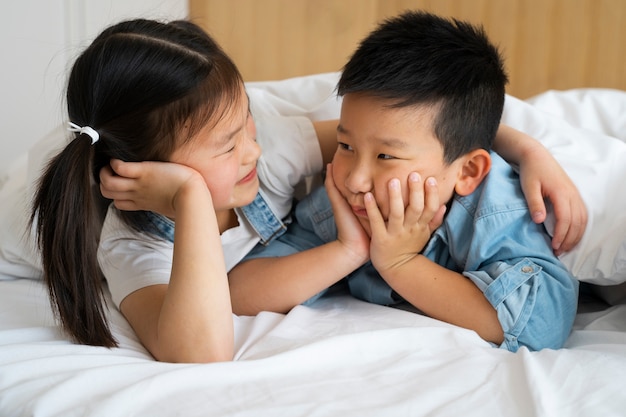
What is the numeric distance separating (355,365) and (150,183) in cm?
39

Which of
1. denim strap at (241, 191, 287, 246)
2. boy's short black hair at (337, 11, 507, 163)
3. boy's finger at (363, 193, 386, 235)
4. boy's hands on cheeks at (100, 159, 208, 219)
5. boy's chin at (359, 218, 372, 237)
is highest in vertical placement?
boy's short black hair at (337, 11, 507, 163)

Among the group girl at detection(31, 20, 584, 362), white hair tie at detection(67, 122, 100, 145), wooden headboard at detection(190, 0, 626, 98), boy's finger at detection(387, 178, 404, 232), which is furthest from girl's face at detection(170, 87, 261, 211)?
wooden headboard at detection(190, 0, 626, 98)

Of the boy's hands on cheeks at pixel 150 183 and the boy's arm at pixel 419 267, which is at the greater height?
the boy's hands on cheeks at pixel 150 183

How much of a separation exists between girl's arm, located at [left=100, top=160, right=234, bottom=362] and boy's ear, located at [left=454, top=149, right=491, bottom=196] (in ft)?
1.28

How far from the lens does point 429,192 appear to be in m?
1.04

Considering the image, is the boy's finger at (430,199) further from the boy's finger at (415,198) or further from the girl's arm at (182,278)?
the girl's arm at (182,278)

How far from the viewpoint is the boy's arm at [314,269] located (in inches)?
42.8

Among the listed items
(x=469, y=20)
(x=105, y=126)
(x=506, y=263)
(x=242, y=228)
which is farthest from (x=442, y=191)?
(x=469, y=20)

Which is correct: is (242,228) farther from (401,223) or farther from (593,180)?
(593,180)

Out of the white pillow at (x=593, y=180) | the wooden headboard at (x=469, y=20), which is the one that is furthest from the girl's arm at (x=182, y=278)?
the wooden headboard at (x=469, y=20)

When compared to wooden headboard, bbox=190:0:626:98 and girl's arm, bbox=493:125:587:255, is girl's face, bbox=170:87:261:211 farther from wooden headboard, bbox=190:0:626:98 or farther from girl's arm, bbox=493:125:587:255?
wooden headboard, bbox=190:0:626:98

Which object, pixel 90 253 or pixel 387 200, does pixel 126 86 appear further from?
pixel 387 200

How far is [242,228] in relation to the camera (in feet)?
3.98

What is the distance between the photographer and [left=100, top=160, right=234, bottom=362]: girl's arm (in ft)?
2.97
